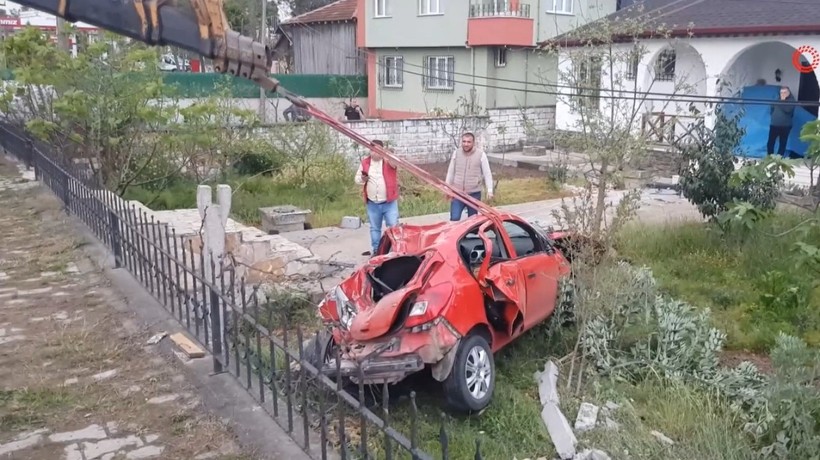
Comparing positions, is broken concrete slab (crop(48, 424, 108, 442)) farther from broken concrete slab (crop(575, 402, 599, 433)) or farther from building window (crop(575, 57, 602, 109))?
building window (crop(575, 57, 602, 109))

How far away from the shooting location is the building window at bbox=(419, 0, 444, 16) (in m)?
27.4

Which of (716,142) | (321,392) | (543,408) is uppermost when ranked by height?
(716,142)

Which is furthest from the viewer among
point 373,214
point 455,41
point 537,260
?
point 455,41

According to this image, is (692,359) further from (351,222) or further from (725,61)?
(725,61)

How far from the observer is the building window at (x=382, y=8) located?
96.7 feet

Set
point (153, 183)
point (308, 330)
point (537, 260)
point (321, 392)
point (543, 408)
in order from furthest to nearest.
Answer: point (153, 183) → point (308, 330) → point (537, 260) → point (543, 408) → point (321, 392)

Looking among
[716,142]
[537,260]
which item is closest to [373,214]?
[537,260]

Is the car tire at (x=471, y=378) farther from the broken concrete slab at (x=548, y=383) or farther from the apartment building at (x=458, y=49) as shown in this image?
the apartment building at (x=458, y=49)

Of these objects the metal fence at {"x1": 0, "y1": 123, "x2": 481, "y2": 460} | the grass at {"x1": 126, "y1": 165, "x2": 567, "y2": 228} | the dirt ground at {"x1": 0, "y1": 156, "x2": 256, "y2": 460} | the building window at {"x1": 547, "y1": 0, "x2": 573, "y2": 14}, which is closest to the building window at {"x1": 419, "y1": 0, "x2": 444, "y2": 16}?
the building window at {"x1": 547, "y1": 0, "x2": 573, "y2": 14}

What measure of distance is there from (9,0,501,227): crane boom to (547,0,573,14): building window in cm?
2464

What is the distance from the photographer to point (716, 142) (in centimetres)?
1011

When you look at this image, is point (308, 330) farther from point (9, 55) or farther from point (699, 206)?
point (9, 55)

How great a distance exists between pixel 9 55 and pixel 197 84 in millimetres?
15493

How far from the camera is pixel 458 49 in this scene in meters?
27.2
